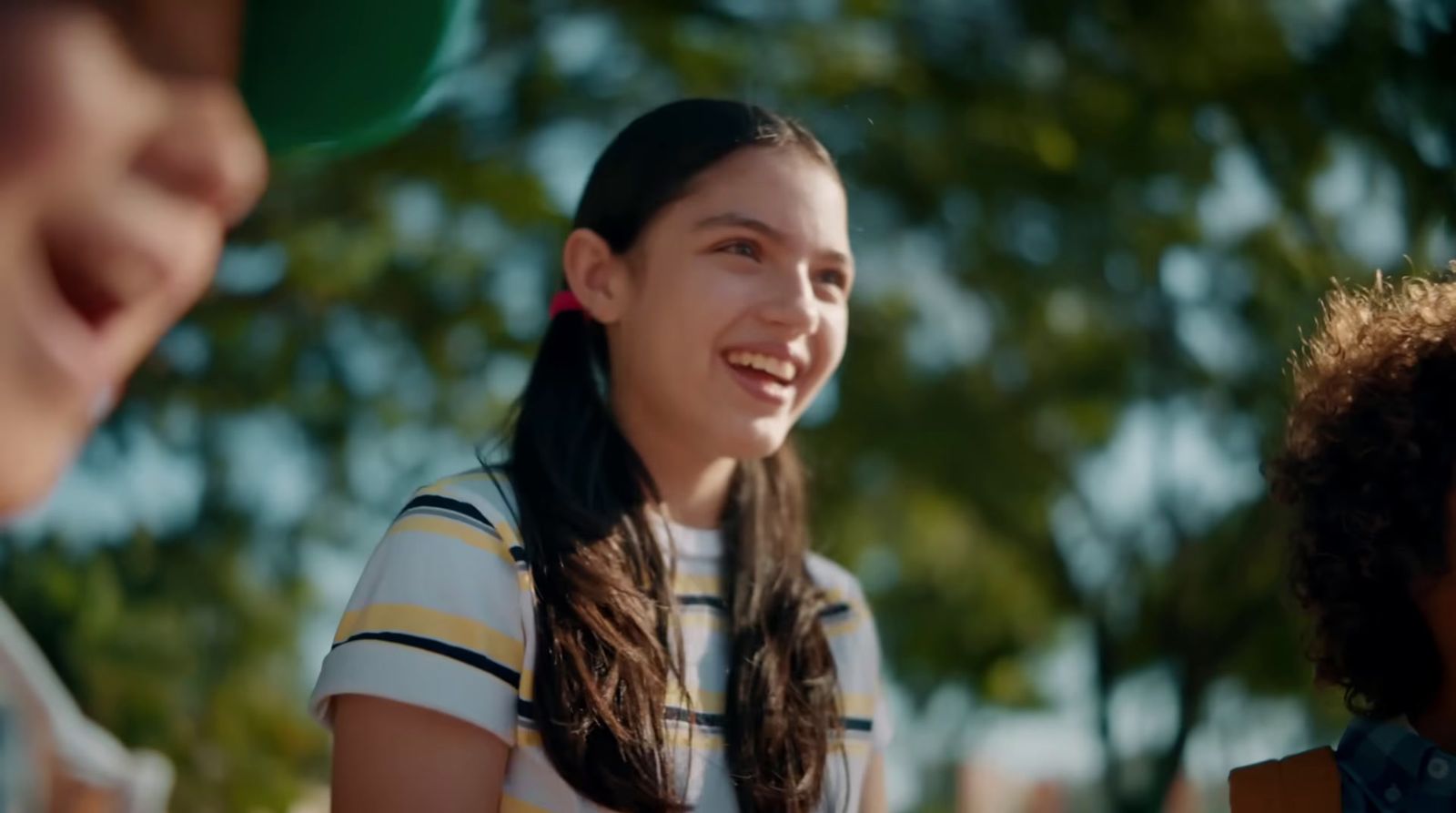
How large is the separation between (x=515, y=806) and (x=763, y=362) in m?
0.68

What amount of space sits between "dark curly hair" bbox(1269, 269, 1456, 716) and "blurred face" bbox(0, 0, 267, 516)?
177 cm

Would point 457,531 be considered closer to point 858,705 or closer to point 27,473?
point 858,705

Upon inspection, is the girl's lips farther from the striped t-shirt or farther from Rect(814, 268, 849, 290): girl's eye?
the striped t-shirt

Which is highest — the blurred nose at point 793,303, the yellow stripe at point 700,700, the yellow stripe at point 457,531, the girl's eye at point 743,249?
the girl's eye at point 743,249

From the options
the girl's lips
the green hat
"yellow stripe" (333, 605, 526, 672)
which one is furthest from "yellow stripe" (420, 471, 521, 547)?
the green hat

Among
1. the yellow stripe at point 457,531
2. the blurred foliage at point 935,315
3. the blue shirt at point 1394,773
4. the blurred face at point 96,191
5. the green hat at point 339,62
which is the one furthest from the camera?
the blurred foliage at point 935,315

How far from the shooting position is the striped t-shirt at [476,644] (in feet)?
6.71

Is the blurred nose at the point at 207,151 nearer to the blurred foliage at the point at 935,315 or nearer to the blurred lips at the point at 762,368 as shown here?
the blurred lips at the point at 762,368

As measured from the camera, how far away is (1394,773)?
197cm

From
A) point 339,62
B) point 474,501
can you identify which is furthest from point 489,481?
point 339,62

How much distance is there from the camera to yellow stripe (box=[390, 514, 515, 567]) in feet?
7.05

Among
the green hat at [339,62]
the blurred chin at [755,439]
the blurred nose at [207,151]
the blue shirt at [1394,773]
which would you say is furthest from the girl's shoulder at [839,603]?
the blurred nose at [207,151]

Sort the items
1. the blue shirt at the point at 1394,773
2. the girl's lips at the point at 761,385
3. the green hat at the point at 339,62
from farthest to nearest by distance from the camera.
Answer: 1. the girl's lips at the point at 761,385
2. the blue shirt at the point at 1394,773
3. the green hat at the point at 339,62

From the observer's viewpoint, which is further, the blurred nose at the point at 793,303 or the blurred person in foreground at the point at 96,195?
the blurred nose at the point at 793,303
